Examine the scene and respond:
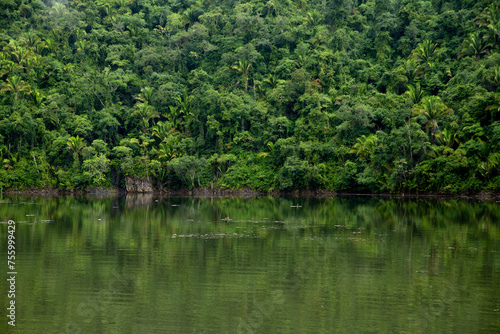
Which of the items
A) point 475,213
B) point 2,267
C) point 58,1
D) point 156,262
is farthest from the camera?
point 58,1

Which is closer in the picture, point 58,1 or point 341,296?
point 341,296

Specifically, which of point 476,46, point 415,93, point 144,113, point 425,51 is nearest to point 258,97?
point 144,113

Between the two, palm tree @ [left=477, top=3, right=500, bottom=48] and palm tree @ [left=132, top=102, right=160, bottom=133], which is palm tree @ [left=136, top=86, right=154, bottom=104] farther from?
palm tree @ [left=477, top=3, right=500, bottom=48]

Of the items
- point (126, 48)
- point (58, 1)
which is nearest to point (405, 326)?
point (126, 48)

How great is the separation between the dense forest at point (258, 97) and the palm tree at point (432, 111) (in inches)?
5.5

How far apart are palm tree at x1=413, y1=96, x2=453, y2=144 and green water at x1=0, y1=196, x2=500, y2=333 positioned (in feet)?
84.4

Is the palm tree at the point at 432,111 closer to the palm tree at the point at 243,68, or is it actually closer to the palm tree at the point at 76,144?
the palm tree at the point at 243,68

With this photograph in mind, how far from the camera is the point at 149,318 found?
12.0 meters

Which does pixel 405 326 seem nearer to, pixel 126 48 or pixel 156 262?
pixel 156 262

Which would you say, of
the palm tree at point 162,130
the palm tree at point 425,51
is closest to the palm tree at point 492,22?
the palm tree at point 425,51

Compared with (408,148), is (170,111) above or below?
above

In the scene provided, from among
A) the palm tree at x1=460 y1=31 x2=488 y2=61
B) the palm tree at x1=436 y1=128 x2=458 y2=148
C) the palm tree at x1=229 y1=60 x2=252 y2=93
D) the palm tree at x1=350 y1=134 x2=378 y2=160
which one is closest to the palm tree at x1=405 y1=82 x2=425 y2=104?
the palm tree at x1=350 y1=134 x2=378 y2=160

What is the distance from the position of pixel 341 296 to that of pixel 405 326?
8.76ft

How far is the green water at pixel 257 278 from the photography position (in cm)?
1173
